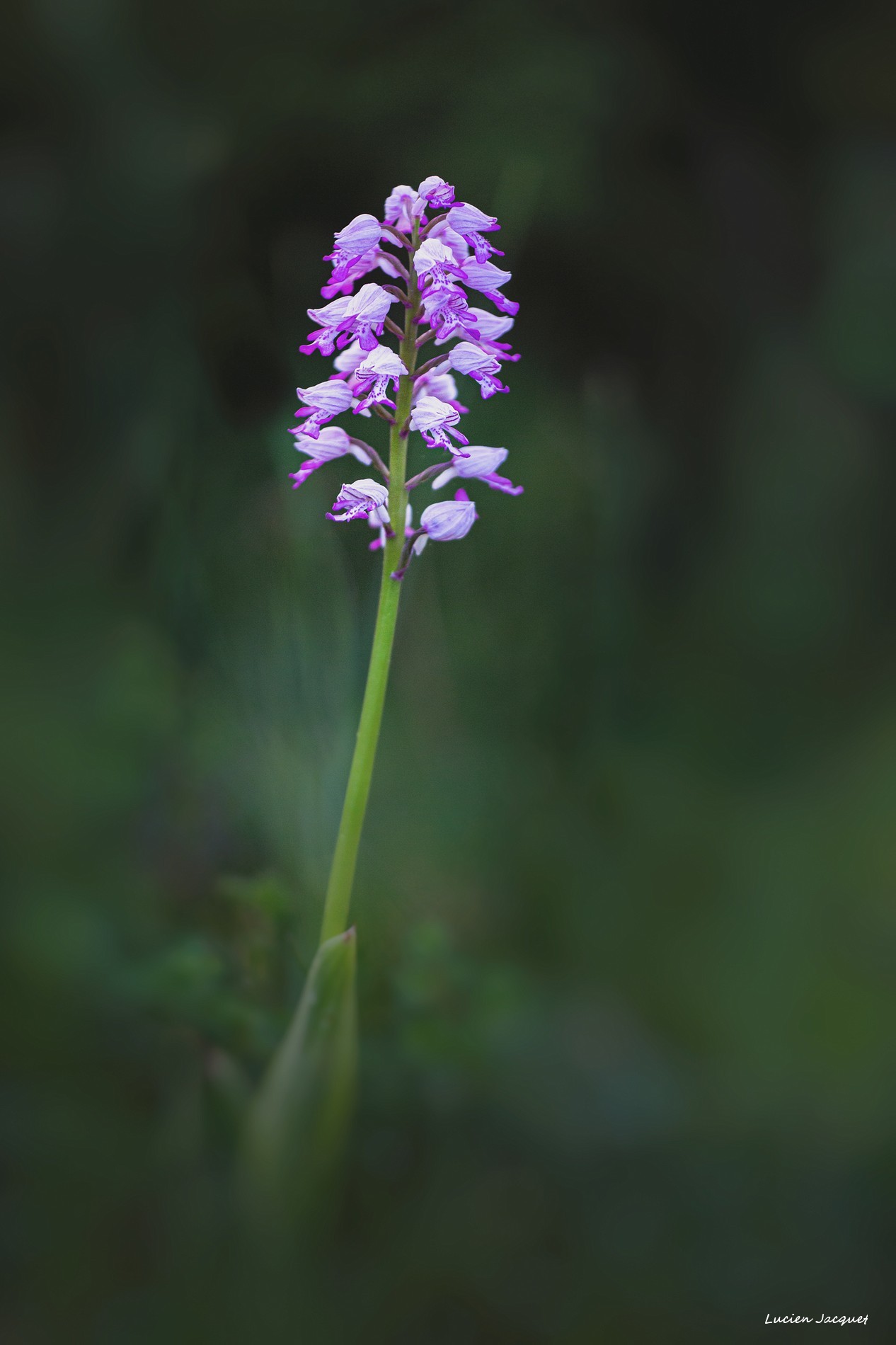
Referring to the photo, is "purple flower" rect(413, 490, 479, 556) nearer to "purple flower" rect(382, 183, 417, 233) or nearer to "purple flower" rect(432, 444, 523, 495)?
"purple flower" rect(432, 444, 523, 495)

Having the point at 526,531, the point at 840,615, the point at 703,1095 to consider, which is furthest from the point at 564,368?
Answer: the point at 703,1095

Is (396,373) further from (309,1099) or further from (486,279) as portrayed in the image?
(309,1099)

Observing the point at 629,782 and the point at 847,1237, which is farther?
the point at 629,782

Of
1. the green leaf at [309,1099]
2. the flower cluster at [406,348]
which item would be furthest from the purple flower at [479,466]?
the green leaf at [309,1099]

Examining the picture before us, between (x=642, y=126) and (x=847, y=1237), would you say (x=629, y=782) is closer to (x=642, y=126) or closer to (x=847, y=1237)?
(x=847, y=1237)

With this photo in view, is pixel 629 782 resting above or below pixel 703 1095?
above

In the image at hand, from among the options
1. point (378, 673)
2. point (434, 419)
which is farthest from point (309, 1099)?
point (434, 419)

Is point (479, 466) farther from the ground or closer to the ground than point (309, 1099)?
farther from the ground
